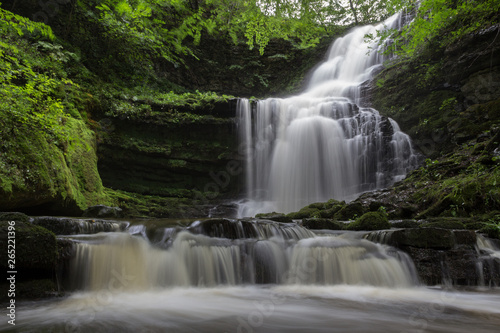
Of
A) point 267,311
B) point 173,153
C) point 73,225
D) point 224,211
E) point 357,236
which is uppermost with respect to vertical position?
point 173,153

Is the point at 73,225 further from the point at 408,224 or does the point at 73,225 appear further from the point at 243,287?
the point at 408,224


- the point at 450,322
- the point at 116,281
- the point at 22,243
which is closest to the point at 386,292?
the point at 450,322

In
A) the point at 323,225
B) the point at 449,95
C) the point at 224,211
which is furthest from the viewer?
the point at 449,95

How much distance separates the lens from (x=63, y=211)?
6.38m

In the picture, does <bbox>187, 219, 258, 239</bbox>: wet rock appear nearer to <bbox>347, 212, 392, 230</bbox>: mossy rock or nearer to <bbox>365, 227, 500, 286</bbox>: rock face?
<bbox>347, 212, 392, 230</bbox>: mossy rock

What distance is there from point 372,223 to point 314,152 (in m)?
6.91

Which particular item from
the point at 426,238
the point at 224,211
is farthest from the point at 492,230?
the point at 224,211

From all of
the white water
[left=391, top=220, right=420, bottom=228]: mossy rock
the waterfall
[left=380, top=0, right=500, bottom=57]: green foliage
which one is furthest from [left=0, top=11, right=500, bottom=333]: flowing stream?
[left=380, top=0, right=500, bottom=57]: green foliage

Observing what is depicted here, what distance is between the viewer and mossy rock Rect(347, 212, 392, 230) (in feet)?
19.7

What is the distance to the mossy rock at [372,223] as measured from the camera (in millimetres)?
6008

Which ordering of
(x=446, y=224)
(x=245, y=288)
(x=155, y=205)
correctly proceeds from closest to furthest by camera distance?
1. (x=245, y=288)
2. (x=446, y=224)
3. (x=155, y=205)

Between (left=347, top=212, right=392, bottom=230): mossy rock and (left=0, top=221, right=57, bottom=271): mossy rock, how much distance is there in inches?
217

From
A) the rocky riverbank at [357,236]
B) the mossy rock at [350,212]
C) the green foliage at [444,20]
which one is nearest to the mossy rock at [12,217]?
the rocky riverbank at [357,236]

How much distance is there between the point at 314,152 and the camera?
12664 millimetres
